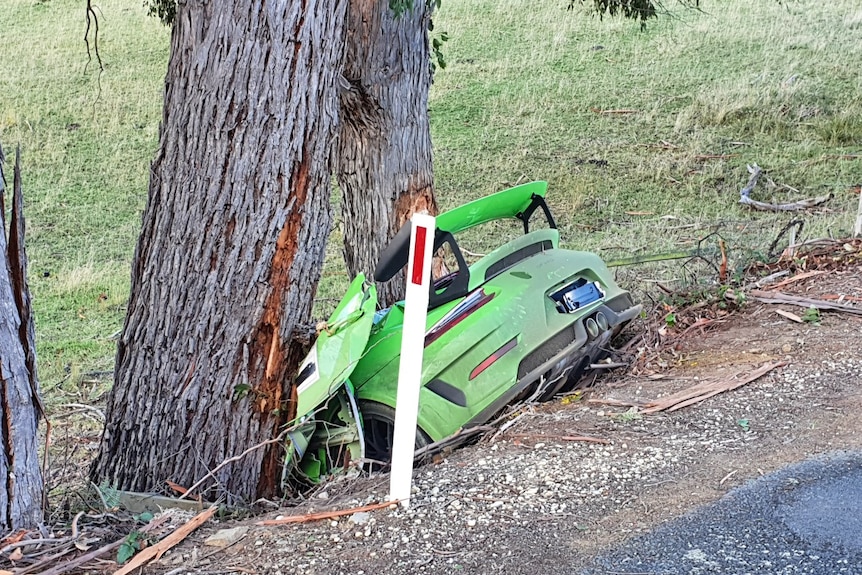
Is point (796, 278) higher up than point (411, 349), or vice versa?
point (411, 349)

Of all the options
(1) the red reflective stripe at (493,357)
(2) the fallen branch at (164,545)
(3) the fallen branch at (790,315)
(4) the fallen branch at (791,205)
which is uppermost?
(1) the red reflective stripe at (493,357)

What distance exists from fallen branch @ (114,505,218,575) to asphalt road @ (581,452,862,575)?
1.54 metres

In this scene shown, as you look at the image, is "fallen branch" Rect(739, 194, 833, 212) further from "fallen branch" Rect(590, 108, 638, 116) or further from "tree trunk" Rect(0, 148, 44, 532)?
"tree trunk" Rect(0, 148, 44, 532)

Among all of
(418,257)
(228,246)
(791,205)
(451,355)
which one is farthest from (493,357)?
(791,205)

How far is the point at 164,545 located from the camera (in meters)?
3.59

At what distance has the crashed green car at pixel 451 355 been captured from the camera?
4480 millimetres

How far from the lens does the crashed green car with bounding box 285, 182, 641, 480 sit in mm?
4480

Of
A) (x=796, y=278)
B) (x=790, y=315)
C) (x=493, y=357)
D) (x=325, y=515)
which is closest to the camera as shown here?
(x=325, y=515)

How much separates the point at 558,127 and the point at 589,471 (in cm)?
1385

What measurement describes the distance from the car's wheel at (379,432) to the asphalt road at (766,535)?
1.45 m

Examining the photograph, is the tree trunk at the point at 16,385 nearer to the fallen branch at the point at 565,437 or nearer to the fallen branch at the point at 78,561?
the fallen branch at the point at 78,561

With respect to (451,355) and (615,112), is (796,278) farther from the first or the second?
(615,112)

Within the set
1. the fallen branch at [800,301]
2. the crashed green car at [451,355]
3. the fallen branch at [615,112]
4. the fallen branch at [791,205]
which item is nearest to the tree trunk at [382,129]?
the crashed green car at [451,355]

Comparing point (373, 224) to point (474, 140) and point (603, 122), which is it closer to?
point (474, 140)
